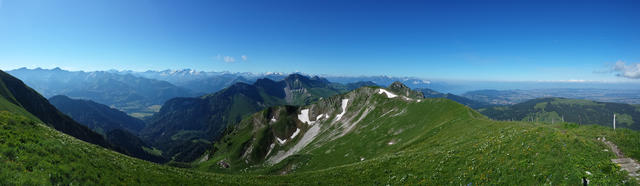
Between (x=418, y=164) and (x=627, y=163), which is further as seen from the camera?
(x=418, y=164)

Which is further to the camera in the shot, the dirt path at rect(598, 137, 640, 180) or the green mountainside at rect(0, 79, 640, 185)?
the green mountainside at rect(0, 79, 640, 185)

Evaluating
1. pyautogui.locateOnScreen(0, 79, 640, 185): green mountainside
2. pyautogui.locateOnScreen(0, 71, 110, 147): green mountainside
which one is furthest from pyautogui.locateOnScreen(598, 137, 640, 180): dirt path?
pyautogui.locateOnScreen(0, 71, 110, 147): green mountainside

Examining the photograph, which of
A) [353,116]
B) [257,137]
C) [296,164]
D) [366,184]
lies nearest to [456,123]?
[366,184]

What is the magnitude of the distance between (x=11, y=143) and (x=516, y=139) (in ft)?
140

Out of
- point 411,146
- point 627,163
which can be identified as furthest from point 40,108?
point 627,163

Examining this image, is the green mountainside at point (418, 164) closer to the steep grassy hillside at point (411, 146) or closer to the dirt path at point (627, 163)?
the steep grassy hillside at point (411, 146)

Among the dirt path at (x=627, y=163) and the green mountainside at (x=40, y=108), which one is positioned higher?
the dirt path at (x=627, y=163)

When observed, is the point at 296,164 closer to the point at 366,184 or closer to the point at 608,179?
the point at 366,184

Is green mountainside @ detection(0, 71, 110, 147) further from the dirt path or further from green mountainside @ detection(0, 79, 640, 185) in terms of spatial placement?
the dirt path

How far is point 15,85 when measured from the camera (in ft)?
510

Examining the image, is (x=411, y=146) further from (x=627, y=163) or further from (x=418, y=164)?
(x=627, y=163)

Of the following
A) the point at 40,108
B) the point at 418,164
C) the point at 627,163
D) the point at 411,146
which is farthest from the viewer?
the point at 40,108

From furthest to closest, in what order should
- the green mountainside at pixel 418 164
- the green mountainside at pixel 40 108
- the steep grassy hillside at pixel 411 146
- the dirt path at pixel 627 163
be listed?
the green mountainside at pixel 40 108 < the steep grassy hillside at pixel 411 146 < the green mountainside at pixel 418 164 < the dirt path at pixel 627 163

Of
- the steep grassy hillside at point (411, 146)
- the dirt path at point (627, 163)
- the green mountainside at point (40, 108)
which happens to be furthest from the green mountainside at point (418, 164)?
the green mountainside at point (40, 108)
